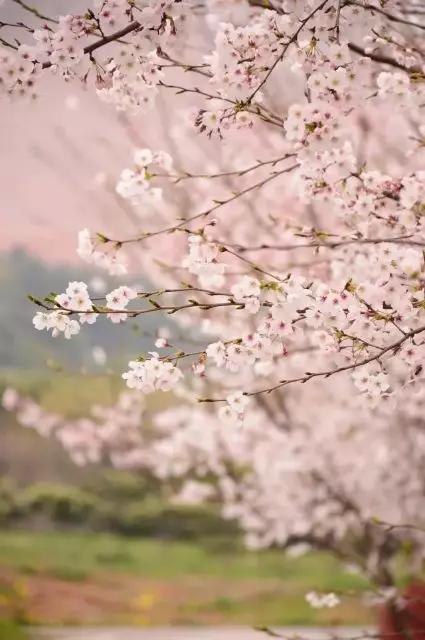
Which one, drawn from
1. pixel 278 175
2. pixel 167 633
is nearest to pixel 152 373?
pixel 278 175

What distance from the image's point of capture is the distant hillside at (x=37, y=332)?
12.5 feet

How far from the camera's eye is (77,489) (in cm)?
384

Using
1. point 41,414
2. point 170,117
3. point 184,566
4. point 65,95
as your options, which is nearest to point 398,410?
point 170,117

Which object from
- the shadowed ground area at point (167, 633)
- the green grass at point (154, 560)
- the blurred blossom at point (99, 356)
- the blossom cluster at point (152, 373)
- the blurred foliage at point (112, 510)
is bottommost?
the blossom cluster at point (152, 373)

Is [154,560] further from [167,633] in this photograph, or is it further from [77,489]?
[77,489]

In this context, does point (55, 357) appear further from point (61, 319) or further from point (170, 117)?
point (61, 319)

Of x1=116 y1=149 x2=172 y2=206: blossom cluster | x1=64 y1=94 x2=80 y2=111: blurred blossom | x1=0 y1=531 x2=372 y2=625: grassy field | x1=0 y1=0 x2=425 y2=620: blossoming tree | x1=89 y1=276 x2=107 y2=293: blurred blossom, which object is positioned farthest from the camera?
x1=64 y1=94 x2=80 y2=111: blurred blossom

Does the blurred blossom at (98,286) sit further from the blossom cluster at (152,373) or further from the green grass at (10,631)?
the blossom cluster at (152,373)

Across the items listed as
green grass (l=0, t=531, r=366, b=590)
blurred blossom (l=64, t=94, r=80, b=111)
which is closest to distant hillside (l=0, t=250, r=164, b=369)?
blurred blossom (l=64, t=94, r=80, b=111)

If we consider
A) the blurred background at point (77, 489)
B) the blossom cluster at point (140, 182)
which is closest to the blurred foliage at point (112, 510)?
the blurred background at point (77, 489)

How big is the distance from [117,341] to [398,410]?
1570 mm

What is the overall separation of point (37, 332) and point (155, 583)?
4.20 ft

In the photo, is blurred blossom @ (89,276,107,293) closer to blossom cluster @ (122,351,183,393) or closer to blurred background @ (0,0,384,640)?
blurred background @ (0,0,384,640)

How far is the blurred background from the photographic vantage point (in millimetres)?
3688
